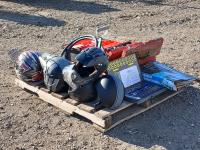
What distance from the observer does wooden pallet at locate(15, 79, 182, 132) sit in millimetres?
4555

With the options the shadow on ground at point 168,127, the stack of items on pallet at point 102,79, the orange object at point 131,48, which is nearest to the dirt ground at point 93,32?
the shadow on ground at point 168,127

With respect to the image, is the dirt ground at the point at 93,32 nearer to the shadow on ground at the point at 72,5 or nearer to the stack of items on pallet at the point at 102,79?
the shadow on ground at the point at 72,5

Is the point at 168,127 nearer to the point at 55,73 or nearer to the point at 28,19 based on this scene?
the point at 55,73

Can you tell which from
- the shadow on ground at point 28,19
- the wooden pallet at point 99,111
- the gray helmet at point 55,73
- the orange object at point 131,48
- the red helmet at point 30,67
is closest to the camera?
the wooden pallet at point 99,111

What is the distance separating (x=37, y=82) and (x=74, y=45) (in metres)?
0.66

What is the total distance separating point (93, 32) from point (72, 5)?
2.44 m

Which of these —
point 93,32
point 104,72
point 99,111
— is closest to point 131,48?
point 104,72

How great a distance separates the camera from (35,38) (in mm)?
7852

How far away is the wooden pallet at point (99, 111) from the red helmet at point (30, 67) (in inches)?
5.3

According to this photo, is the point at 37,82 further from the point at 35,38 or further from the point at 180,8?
the point at 180,8

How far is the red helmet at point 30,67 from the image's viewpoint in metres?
5.32

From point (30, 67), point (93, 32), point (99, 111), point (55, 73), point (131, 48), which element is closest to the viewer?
point (99, 111)

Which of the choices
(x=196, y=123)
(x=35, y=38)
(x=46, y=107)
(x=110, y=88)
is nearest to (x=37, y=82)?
(x=46, y=107)

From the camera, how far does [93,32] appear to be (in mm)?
8125
